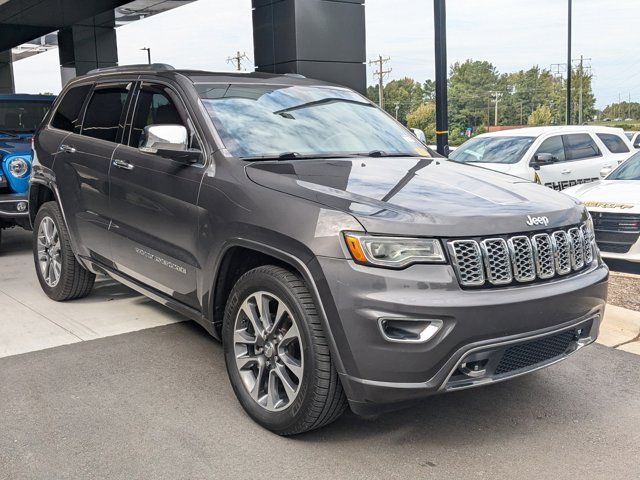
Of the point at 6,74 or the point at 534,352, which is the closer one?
the point at 534,352

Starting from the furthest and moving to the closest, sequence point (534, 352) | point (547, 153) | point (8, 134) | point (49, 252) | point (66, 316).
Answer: point (547, 153), point (8, 134), point (49, 252), point (66, 316), point (534, 352)

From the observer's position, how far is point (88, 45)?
65.8ft

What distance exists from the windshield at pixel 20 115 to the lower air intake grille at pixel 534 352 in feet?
25.6

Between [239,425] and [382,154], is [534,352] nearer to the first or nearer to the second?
[239,425]

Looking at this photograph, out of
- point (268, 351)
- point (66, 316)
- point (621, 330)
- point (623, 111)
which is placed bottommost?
point (621, 330)

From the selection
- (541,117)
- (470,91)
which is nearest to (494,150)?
(541,117)

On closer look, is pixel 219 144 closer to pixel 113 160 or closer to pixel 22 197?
pixel 113 160

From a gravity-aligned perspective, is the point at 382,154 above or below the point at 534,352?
above

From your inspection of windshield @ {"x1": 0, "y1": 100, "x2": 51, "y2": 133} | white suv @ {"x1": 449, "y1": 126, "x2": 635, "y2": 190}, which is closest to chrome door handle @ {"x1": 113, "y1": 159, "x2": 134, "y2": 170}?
windshield @ {"x1": 0, "y1": 100, "x2": 51, "y2": 133}

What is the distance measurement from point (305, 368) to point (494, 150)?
9640 mm

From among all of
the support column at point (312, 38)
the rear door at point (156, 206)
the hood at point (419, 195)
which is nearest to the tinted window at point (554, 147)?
the support column at point (312, 38)

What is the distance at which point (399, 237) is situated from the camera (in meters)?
2.99

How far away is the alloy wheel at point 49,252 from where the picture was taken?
5785 mm

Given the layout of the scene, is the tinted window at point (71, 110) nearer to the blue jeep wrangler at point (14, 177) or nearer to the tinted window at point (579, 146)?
the blue jeep wrangler at point (14, 177)
